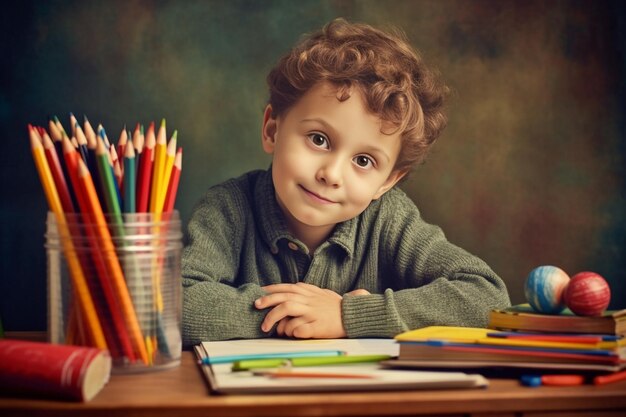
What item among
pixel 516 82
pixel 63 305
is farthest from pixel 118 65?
pixel 516 82

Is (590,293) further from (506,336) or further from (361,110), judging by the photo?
(361,110)

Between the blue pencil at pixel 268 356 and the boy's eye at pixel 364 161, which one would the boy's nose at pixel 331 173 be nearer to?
the boy's eye at pixel 364 161

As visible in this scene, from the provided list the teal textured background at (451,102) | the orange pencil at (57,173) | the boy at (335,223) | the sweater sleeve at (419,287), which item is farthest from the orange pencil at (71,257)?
the teal textured background at (451,102)

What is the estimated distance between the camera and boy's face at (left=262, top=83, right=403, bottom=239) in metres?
1.08

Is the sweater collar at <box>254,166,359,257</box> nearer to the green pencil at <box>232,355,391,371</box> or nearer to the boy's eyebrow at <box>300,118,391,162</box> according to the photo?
the boy's eyebrow at <box>300,118,391,162</box>

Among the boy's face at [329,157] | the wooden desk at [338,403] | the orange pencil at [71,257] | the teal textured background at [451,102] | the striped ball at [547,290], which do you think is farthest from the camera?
the teal textured background at [451,102]

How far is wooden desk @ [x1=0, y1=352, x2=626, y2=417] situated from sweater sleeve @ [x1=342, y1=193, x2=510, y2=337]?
0.27 meters

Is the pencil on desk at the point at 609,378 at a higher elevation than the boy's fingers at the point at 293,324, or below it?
below

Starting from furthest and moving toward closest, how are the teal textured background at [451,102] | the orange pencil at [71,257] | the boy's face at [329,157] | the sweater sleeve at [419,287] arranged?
the teal textured background at [451,102] < the boy's face at [329,157] < the sweater sleeve at [419,287] < the orange pencil at [71,257]

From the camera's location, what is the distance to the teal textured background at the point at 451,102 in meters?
1.18

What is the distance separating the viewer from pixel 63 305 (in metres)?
0.77

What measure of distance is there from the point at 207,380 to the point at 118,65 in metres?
0.64

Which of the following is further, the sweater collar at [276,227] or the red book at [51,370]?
the sweater collar at [276,227]

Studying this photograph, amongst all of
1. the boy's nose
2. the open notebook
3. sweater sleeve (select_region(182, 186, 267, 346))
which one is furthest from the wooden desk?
the boy's nose
